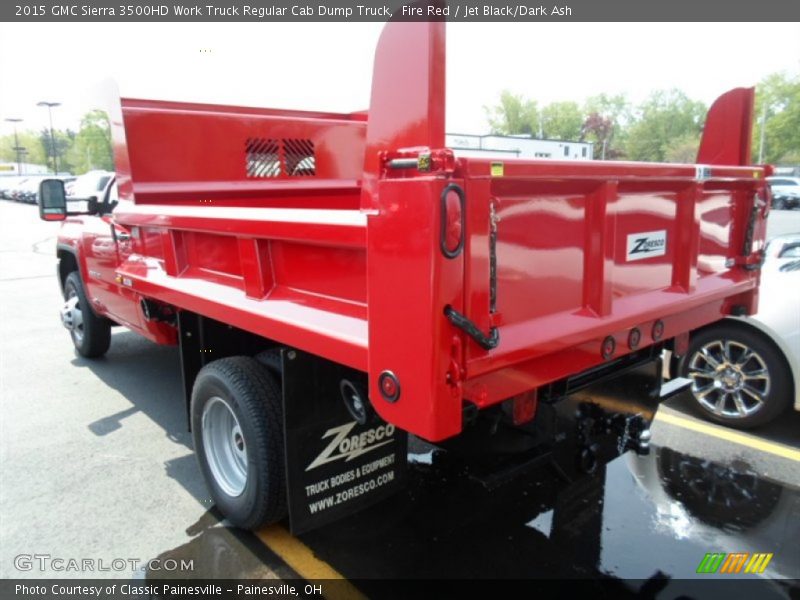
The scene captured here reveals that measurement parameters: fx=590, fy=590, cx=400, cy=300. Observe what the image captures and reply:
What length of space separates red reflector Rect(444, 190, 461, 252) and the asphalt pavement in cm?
185

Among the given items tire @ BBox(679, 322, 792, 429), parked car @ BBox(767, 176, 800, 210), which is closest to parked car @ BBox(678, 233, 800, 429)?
tire @ BBox(679, 322, 792, 429)

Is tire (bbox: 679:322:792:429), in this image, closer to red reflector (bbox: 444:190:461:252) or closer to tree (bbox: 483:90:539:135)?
red reflector (bbox: 444:190:461:252)

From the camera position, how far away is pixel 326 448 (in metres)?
2.80

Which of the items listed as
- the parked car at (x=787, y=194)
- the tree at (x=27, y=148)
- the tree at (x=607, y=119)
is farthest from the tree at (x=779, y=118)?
the tree at (x=27, y=148)

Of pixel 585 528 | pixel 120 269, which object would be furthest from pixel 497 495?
pixel 120 269

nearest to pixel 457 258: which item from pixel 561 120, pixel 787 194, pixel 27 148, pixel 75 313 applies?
pixel 75 313

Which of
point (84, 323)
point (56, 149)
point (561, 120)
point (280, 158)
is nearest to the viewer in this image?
point (280, 158)

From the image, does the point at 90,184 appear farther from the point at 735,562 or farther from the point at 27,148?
the point at 27,148

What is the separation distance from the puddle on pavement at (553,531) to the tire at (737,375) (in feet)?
1.75

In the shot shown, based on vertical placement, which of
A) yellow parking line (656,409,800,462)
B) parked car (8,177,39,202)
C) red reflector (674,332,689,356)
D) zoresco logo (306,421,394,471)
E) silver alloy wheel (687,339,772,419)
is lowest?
yellow parking line (656,409,800,462)

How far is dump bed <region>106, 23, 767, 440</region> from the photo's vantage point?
1.82 m

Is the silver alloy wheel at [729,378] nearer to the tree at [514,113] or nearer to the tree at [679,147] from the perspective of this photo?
the tree at [679,147]

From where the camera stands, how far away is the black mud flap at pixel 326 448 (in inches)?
105

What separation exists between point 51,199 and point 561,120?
2641 inches
